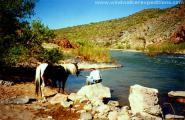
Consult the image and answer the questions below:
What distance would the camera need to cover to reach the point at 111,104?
12.8 metres

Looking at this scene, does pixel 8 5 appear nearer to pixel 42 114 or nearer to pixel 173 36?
pixel 42 114

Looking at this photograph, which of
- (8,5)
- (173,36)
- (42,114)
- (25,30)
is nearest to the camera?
(42,114)

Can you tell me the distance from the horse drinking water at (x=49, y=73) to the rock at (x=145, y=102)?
4.19 m

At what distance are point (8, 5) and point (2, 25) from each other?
1.50 m

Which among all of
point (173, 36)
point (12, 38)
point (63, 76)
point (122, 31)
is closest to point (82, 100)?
point (63, 76)

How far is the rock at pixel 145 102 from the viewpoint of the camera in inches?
445

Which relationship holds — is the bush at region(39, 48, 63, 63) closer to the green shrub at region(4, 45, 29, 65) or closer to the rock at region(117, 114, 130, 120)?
the green shrub at region(4, 45, 29, 65)

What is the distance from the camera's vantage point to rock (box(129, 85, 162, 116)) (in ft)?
37.1

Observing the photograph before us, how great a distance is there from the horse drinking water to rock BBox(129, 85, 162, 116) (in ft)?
13.8

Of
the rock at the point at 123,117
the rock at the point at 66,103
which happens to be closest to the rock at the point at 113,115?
the rock at the point at 123,117

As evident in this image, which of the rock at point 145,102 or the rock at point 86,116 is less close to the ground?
the rock at point 145,102

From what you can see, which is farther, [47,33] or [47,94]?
[47,33]

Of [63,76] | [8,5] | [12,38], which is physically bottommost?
[63,76]

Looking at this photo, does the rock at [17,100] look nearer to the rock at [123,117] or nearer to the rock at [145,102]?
the rock at [123,117]
